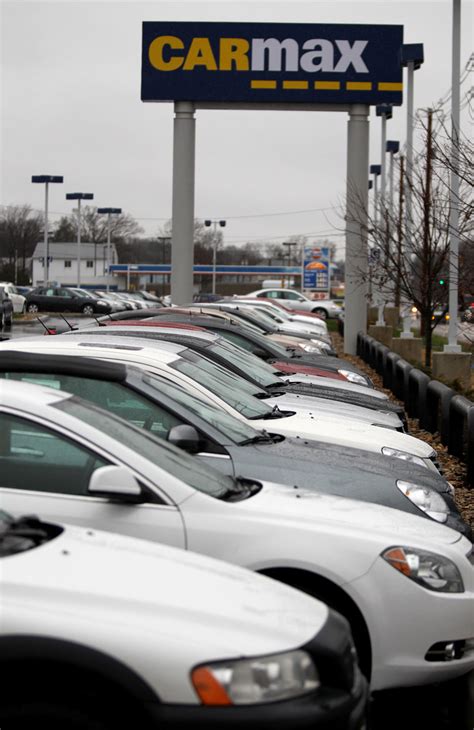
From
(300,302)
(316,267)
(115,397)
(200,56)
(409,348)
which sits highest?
(200,56)

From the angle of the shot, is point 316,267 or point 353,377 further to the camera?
point 316,267

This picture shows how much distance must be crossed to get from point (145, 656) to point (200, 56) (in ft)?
86.9

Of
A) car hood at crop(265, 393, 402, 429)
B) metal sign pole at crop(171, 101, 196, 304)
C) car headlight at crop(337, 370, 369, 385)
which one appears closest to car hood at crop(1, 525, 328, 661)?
car hood at crop(265, 393, 402, 429)

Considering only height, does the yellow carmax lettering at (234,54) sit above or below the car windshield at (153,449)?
above

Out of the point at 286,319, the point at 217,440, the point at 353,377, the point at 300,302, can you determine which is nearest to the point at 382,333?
the point at 286,319

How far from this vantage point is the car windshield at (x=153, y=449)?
4.97 m

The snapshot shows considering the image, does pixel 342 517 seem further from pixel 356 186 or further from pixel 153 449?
pixel 356 186

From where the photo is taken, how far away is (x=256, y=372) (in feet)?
36.1

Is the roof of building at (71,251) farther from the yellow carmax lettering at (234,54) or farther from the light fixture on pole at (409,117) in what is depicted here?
the light fixture on pole at (409,117)

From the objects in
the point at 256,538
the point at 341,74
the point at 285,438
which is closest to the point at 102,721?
the point at 256,538

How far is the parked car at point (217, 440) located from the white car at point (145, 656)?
226 centimetres

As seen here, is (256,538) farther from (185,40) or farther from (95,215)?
(95,215)

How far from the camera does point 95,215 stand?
450 feet

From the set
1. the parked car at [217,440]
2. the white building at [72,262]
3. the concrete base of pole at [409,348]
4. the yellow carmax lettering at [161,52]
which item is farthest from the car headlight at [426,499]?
the white building at [72,262]
